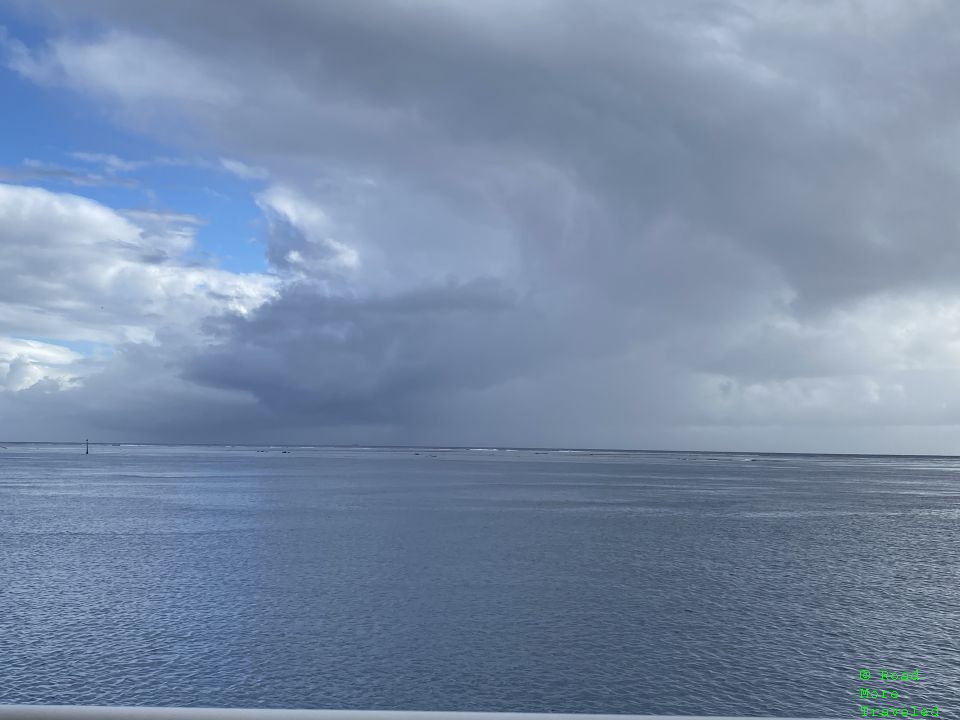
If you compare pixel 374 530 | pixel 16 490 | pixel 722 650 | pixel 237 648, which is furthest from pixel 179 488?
pixel 722 650

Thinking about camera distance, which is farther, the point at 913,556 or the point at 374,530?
the point at 374,530

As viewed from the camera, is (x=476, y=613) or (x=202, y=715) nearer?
(x=202, y=715)

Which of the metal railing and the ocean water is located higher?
the metal railing

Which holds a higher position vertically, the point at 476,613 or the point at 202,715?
the point at 202,715

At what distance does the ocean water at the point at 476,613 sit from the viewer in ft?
85.1

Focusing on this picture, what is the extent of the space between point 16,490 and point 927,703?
124155 millimetres

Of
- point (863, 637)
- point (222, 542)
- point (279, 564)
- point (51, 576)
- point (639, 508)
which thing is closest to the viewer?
point (863, 637)

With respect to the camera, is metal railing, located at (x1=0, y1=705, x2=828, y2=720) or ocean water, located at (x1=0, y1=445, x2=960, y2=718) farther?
ocean water, located at (x1=0, y1=445, x2=960, y2=718)

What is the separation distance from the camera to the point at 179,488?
127 m

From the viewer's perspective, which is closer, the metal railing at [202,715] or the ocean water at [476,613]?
the metal railing at [202,715]

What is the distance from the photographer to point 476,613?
3678 centimetres

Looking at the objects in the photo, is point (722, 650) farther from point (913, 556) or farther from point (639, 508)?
point (639, 508)

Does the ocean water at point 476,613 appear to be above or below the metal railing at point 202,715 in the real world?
below

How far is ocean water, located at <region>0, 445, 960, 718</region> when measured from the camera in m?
26.0
